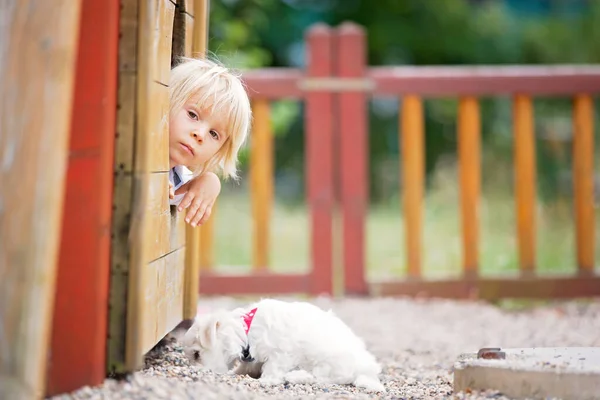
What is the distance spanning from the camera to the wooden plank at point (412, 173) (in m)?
5.23

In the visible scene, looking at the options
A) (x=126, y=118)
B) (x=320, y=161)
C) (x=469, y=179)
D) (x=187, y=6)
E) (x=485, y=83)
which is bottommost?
(x=126, y=118)

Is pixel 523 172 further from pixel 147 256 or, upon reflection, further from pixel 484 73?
pixel 147 256

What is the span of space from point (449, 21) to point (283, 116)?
16.9 feet

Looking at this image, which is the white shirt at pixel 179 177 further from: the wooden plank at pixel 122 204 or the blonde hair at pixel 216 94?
the wooden plank at pixel 122 204

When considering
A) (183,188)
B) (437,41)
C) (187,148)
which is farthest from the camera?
(437,41)

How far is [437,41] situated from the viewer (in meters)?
11.7

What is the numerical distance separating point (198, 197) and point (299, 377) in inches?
27.3

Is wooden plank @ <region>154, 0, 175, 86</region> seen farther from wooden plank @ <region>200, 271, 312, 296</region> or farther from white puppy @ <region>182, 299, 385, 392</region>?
wooden plank @ <region>200, 271, 312, 296</region>

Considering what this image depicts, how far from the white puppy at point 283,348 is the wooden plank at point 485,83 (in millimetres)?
2865

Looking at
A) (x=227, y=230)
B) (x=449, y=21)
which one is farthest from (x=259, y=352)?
(x=449, y=21)

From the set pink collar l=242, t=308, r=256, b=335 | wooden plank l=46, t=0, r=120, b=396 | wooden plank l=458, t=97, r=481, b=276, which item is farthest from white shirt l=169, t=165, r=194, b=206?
wooden plank l=458, t=97, r=481, b=276

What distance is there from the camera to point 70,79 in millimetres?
1820

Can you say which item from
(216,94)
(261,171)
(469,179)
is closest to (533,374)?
(216,94)

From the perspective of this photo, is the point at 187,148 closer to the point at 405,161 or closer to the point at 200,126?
the point at 200,126
